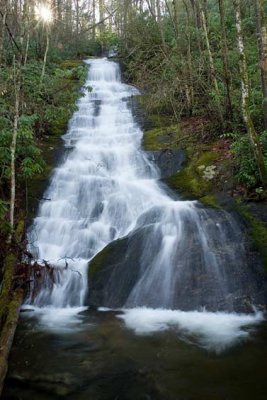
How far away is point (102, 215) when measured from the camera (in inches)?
390

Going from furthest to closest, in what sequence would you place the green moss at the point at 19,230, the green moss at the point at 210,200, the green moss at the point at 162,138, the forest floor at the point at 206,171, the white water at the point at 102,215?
the green moss at the point at 162,138 < the green moss at the point at 210,200 < the forest floor at the point at 206,171 < the green moss at the point at 19,230 < the white water at the point at 102,215

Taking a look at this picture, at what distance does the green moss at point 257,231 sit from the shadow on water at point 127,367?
5.86 ft

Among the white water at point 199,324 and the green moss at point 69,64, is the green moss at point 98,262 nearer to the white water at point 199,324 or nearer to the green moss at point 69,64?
the white water at point 199,324

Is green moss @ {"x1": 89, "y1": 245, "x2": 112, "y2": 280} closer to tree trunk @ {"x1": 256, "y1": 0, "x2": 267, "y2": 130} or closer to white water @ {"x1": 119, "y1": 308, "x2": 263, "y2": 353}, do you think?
white water @ {"x1": 119, "y1": 308, "x2": 263, "y2": 353}

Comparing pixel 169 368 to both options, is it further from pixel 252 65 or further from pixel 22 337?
pixel 252 65

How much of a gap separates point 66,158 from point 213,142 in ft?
14.9

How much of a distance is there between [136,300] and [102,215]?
3.07 meters

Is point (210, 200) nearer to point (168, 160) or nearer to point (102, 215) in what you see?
point (102, 215)

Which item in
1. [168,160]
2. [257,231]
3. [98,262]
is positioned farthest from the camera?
[168,160]

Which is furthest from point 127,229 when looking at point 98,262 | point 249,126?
point 249,126

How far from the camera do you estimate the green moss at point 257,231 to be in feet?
25.1

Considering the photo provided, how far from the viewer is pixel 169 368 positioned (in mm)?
5078

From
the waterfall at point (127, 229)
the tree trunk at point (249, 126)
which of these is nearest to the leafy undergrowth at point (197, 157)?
the waterfall at point (127, 229)

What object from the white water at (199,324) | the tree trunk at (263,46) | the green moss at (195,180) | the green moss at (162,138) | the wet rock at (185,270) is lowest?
the white water at (199,324)
